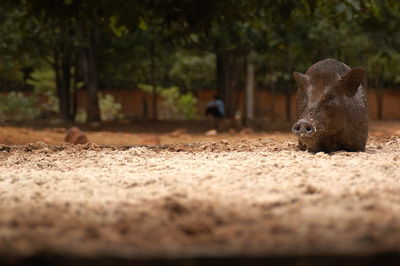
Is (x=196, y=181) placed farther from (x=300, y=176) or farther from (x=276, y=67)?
(x=276, y=67)

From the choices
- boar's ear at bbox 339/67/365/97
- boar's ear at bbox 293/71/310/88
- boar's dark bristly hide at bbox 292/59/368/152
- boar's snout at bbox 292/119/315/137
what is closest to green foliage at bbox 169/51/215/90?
boar's ear at bbox 293/71/310/88

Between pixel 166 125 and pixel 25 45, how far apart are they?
14.6ft

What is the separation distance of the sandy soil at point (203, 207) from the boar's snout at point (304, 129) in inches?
12.2

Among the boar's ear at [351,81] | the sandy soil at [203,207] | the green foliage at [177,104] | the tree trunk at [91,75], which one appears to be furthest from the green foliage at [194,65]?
the sandy soil at [203,207]

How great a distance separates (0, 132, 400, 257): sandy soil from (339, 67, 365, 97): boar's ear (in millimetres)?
932

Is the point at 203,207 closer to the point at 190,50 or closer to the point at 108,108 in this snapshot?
the point at 190,50

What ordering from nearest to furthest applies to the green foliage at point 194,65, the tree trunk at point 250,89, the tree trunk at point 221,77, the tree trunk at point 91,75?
the tree trunk at point 91,75 → the tree trunk at point 221,77 → the tree trunk at point 250,89 → the green foliage at point 194,65

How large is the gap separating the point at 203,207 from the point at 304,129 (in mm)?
3098

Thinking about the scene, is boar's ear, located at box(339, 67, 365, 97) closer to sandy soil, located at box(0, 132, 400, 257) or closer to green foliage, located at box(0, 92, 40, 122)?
sandy soil, located at box(0, 132, 400, 257)

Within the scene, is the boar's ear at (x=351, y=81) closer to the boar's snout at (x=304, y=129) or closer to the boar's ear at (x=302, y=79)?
the boar's ear at (x=302, y=79)

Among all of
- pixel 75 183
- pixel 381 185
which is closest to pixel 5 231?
pixel 75 183

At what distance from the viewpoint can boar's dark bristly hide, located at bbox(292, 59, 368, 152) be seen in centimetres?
614

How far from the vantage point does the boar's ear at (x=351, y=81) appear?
6238 millimetres

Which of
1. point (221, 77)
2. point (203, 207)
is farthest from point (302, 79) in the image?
Result: point (221, 77)
